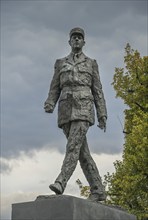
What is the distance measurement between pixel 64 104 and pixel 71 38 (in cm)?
138

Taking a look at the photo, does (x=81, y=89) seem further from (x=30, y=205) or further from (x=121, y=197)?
(x=121, y=197)

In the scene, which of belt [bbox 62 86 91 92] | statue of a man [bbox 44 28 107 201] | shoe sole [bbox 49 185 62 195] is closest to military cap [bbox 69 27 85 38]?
statue of a man [bbox 44 28 107 201]

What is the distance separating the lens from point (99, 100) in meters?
10.2

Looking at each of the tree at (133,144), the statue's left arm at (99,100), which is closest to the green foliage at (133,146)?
the tree at (133,144)

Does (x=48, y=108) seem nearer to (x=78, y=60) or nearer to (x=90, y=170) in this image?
(x=78, y=60)

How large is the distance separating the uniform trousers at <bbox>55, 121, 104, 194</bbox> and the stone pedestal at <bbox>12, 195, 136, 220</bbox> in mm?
698

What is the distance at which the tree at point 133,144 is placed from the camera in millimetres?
21141

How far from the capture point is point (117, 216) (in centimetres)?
934

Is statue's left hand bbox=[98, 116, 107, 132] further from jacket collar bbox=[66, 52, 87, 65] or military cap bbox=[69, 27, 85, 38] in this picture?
military cap bbox=[69, 27, 85, 38]

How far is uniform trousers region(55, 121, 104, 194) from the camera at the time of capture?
9.32m

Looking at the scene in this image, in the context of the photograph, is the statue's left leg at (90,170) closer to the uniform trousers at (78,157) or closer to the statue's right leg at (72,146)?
the uniform trousers at (78,157)

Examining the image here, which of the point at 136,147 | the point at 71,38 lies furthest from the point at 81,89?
the point at 136,147

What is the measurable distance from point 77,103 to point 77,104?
0.06 feet

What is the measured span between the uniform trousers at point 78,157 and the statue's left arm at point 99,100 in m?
0.48
